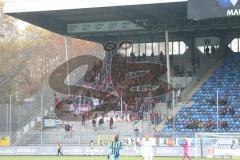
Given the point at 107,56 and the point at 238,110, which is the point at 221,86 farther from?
the point at 107,56

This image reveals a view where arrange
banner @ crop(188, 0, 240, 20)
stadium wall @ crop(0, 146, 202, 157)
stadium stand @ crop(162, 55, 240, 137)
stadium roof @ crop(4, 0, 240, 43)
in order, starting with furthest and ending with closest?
stadium stand @ crop(162, 55, 240, 137), stadium roof @ crop(4, 0, 240, 43), stadium wall @ crop(0, 146, 202, 157), banner @ crop(188, 0, 240, 20)

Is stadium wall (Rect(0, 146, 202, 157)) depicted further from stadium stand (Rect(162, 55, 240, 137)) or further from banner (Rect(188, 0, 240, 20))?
banner (Rect(188, 0, 240, 20))

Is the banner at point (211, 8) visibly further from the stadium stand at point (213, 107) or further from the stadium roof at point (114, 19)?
the stadium stand at point (213, 107)

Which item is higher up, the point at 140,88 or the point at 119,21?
the point at 119,21

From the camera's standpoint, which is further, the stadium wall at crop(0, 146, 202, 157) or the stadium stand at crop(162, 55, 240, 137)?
the stadium stand at crop(162, 55, 240, 137)

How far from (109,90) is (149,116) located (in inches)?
299

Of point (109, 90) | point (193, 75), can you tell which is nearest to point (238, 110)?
point (193, 75)

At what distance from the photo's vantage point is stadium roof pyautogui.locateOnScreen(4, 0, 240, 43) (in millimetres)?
45062

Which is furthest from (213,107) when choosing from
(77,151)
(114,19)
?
(114,19)

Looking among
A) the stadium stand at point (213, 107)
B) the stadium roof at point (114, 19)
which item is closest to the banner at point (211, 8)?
the stadium roof at point (114, 19)

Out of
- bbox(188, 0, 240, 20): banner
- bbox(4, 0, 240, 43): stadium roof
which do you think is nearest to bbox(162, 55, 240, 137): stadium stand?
bbox(4, 0, 240, 43): stadium roof

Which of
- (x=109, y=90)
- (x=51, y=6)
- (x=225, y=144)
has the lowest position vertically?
(x=225, y=144)

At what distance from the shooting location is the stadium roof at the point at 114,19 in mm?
45062

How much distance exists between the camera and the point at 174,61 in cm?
5959
